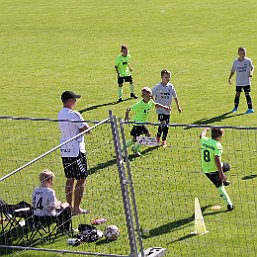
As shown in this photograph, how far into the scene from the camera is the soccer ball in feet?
41.7

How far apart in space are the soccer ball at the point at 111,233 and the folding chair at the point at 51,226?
628 mm

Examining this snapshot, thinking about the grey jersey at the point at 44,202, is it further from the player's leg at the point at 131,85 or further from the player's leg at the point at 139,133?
the player's leg at the point at 131,85

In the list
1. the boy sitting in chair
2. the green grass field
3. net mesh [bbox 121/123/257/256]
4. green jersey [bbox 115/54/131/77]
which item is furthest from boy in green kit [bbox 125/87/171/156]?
green jersey [bbox 115/54/131/77]

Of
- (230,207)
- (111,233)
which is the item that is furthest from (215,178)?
(111,233)

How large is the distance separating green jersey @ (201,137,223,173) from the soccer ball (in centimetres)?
227

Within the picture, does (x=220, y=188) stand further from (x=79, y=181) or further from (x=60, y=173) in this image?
(x=60, y=173)

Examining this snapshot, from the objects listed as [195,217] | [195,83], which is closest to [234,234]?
[195,217]

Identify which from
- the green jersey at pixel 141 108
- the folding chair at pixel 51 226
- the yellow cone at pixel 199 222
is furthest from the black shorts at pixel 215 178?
the green jersey at pixel 141 108

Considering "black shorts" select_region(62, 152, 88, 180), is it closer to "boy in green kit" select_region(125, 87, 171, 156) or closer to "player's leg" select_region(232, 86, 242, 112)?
"boy in green kit" select_region(125, 87, 171, 156)

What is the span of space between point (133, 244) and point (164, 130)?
707 centimetres

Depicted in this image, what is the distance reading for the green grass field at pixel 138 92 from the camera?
13484mm

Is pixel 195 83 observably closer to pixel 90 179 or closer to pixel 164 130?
pixel 164 130

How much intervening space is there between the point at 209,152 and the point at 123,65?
10235 mm

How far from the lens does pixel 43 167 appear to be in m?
16.8
